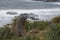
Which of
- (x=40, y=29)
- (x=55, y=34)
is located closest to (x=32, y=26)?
(x=40, y=29)

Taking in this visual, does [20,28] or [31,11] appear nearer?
[20,28]

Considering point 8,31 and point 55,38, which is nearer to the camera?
point 55,38

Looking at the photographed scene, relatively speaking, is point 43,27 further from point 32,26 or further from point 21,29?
point 21,29

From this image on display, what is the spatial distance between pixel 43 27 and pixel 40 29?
0.82 feet

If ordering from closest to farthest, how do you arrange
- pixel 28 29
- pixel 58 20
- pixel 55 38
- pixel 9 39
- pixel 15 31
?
pixel 55 38
pixel 9 39
pixel 15 31
pixel 28 29
pixel 58 20

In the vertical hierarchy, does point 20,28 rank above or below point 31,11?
above

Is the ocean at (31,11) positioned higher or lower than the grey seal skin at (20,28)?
lower

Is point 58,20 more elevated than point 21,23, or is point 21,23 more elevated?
point 21,23

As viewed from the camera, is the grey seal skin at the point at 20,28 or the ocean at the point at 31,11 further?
the ocean at the point at 31,11

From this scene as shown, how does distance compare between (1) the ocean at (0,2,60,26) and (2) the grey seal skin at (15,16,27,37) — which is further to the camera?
(1) the ocean at (0,2,60,26)

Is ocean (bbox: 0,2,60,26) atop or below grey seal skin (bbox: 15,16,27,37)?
below

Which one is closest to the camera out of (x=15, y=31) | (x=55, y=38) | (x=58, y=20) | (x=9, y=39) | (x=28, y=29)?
(x=55, y=38)

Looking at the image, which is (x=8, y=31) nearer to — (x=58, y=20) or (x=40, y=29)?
(x=40, y=29)

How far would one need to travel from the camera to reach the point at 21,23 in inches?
267
